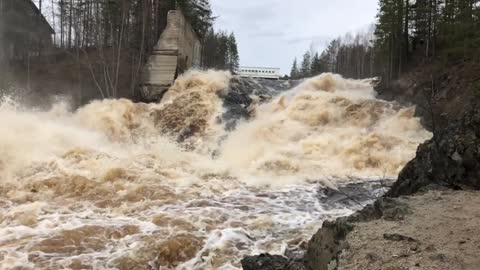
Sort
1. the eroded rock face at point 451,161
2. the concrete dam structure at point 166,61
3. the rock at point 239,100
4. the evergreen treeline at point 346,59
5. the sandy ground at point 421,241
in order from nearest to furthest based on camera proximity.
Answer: the sandy ground at point 421,241 → the eroded rock face at point 451,161 → the rock at point 239,100 → the concrete dam structure at point 166,61 → the evergreen treeline at point 346,59

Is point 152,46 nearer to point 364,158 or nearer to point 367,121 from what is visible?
point 367,121

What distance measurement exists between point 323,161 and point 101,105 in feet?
39.6

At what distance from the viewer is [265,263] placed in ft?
17.9

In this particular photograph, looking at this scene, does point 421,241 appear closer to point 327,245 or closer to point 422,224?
point 422,224

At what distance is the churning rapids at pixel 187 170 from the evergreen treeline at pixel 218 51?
77.1 feet

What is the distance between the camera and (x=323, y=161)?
1424 centimetres

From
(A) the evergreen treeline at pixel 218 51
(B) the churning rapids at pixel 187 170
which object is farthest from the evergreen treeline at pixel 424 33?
(A) the evergreen treeline at pixel 218 51

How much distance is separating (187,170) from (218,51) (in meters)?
43.1

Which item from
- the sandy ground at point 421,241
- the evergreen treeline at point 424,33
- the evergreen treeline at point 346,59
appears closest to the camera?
the sandy ground at point 421,241

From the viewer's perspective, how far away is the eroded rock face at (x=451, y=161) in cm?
718

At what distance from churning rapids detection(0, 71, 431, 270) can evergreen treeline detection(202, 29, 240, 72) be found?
23498 mm

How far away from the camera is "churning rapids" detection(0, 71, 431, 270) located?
761cm

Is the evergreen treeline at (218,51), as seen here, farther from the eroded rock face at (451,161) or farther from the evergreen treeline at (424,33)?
the eroded rock face at (451,161)

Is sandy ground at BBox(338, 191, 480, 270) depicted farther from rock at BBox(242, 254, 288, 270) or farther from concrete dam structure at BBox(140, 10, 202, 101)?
concrete dam structure at BBox(140, 10, 202, 101)
